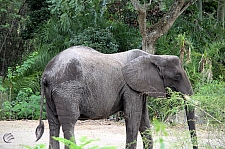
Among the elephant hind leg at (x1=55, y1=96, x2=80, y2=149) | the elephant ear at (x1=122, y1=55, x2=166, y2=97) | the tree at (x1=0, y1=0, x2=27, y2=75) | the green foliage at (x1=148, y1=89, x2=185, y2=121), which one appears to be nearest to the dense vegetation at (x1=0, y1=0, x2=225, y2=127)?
the green foliage at (x1=148, y1=89, x2=185, y2=121)

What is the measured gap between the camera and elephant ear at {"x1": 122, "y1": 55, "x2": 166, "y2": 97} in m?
7.14

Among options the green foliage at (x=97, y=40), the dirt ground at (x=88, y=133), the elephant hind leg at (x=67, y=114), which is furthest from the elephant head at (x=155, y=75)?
the green foliage at (x=97, y=40)

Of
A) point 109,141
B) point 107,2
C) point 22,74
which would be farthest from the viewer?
point 107,2

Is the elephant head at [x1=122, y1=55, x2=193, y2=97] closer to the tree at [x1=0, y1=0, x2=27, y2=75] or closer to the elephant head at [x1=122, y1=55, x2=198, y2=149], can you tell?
the elephant head at [x1=122, y1=55, x2=198, y2=149]

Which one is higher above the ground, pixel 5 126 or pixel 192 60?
pixel 192 60

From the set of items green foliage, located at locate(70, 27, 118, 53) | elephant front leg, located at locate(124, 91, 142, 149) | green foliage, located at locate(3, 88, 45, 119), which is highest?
green foliage, located at locate(70, 27, 118, 53)

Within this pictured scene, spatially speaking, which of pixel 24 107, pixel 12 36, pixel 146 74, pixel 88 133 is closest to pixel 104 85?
pixel 146 74

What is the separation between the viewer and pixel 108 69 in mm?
7012

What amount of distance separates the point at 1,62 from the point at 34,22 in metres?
3.86

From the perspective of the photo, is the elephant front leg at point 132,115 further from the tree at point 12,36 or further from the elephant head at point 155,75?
the tree at point 12,36

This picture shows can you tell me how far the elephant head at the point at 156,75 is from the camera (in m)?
7.16

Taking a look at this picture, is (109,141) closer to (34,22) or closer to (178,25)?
(178,25)

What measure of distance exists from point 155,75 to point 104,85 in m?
0.86

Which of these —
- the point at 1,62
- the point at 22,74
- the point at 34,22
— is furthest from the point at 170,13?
the point at 1,62
